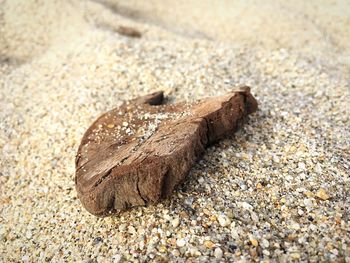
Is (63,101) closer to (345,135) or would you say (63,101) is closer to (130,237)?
(130,237)

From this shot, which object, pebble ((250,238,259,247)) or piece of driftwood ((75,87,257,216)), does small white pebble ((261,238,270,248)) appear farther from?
piece of driftwood ((75,87,257,216))

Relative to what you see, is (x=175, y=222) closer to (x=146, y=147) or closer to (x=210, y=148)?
(x=146, y=147)

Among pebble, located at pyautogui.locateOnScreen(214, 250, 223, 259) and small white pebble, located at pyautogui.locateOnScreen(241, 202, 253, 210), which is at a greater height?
small white pebble, located at pyautogui.locateOnScreen(241, 202, 253, 210)

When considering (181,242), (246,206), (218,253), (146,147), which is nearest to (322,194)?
(246,206)

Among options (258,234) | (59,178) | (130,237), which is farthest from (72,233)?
(258,234)

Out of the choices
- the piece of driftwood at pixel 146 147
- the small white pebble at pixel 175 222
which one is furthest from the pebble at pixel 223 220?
the piece of driftwood at pixel 146 147

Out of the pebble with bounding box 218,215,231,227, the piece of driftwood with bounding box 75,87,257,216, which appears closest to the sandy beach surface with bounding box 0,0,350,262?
the pebble with bounding box 218,215,231,227

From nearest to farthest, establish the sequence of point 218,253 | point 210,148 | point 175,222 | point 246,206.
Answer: point 218,253
point 175,222
point 246,206
point 210,148

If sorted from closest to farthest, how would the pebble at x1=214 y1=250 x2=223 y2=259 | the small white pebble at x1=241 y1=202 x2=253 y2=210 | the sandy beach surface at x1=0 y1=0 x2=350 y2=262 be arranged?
the pebble at x1=214 y1=250 x2=223 y2=259
the sandy beach surface at x1=0 y1=0 x2=350 y2=262
the small white pebble at x1=241 y1=202 x2=253 y2=210
